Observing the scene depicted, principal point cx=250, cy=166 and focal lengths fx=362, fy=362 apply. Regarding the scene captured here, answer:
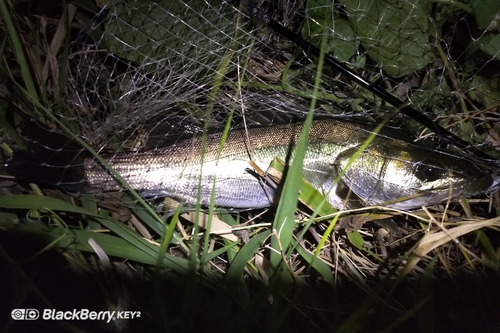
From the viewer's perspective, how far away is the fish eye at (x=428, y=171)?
4.61 feet

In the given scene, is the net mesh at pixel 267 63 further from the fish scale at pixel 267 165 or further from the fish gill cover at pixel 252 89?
the fish scale at pixel 267 165

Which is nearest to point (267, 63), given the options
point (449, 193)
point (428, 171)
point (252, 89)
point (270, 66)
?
point (270, 66)

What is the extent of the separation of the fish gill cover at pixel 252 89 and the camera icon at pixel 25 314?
259mm

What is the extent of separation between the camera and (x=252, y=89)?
5.27 ft

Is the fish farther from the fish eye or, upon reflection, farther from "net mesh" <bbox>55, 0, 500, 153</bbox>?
"net mesh" <bbox>55, 0, 500, 153</bbox>

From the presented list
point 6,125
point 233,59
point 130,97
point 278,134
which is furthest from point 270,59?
point 6,125

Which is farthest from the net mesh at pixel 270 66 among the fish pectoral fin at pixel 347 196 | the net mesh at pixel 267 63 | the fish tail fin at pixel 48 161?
the fish pectoral fin at pixel 347 196

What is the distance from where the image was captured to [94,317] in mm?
1331

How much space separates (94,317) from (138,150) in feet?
2.16

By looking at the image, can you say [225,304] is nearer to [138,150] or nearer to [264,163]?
[264,163]

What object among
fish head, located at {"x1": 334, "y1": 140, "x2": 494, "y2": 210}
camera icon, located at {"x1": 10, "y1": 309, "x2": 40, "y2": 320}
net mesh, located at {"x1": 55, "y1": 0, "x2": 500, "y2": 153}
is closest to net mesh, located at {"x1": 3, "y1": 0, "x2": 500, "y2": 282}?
net mesh, located at {"x1": 55, "y1": 0, "x2": 500, "y2": 153}

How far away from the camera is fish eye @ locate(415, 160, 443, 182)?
1405 millimetres

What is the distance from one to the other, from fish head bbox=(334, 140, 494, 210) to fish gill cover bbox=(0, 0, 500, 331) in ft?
0.27

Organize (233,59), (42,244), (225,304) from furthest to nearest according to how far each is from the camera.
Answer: (233,59), (42,244), (225,304)
